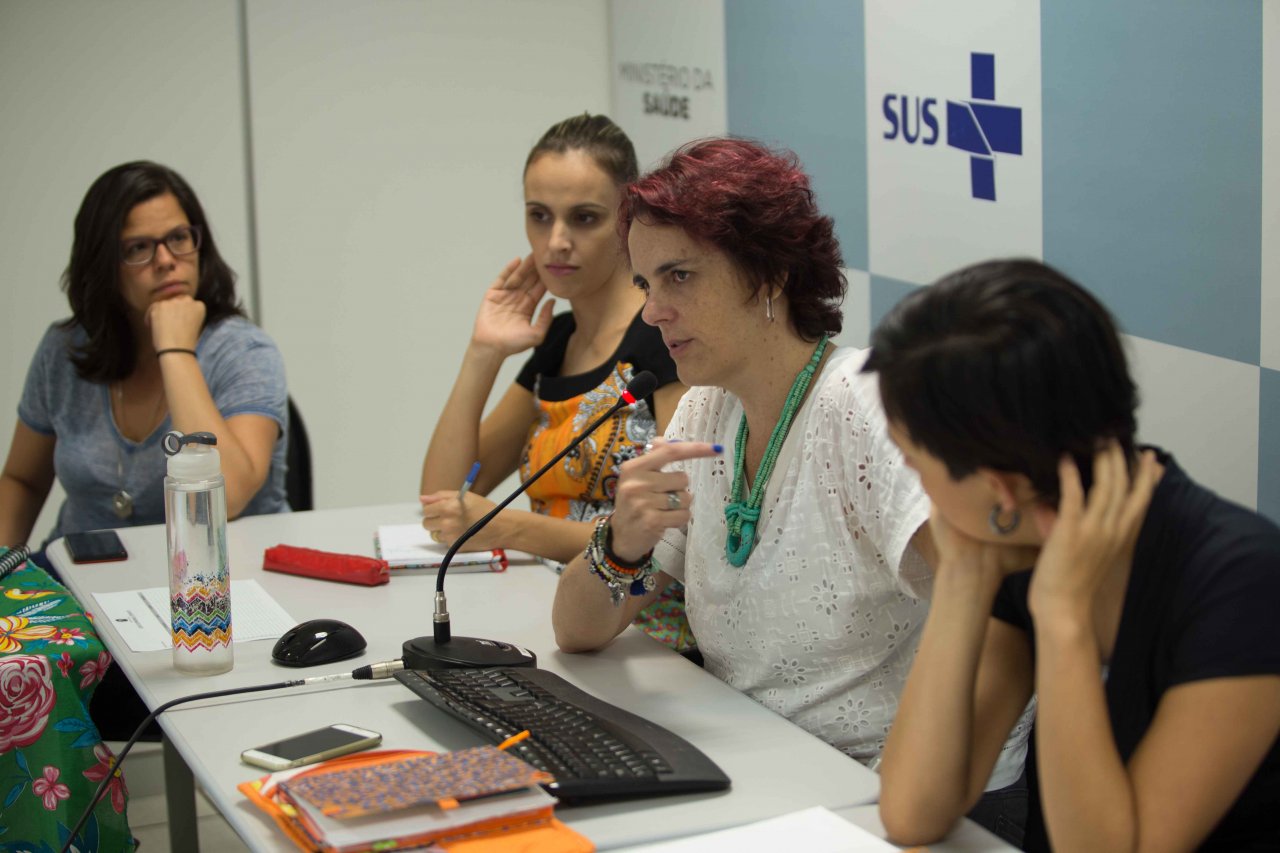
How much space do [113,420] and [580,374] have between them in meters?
1.01

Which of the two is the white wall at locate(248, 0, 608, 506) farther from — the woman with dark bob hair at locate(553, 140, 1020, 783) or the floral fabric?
the woman with dark bob hair at locate(553, 140, 1020, 783)

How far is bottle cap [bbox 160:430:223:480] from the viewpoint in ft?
5.14

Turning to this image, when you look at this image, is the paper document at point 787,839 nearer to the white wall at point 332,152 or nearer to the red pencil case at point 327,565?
the red pencil case at point 327,565

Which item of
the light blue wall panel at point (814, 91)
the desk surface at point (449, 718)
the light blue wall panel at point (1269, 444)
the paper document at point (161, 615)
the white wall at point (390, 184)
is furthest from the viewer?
the white wall at point (390, 184)

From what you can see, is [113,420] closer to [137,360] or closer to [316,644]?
[137,360]

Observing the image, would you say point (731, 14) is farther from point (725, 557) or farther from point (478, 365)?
point (725, 557)

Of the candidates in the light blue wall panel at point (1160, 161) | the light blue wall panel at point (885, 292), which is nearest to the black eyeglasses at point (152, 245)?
the light blue wall panel at point (885, 292)

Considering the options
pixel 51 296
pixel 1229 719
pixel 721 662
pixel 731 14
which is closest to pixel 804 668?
pixel 721 662

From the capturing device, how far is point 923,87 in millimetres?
2707

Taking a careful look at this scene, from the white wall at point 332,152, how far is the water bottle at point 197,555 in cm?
261

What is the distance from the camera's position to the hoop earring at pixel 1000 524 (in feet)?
3.67

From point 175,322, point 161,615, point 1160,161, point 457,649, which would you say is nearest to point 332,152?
point 175,322

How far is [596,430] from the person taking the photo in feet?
7.51

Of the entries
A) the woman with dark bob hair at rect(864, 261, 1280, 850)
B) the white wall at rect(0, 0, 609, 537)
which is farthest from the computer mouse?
the white wall at rect(0, 0, 609, 537)
